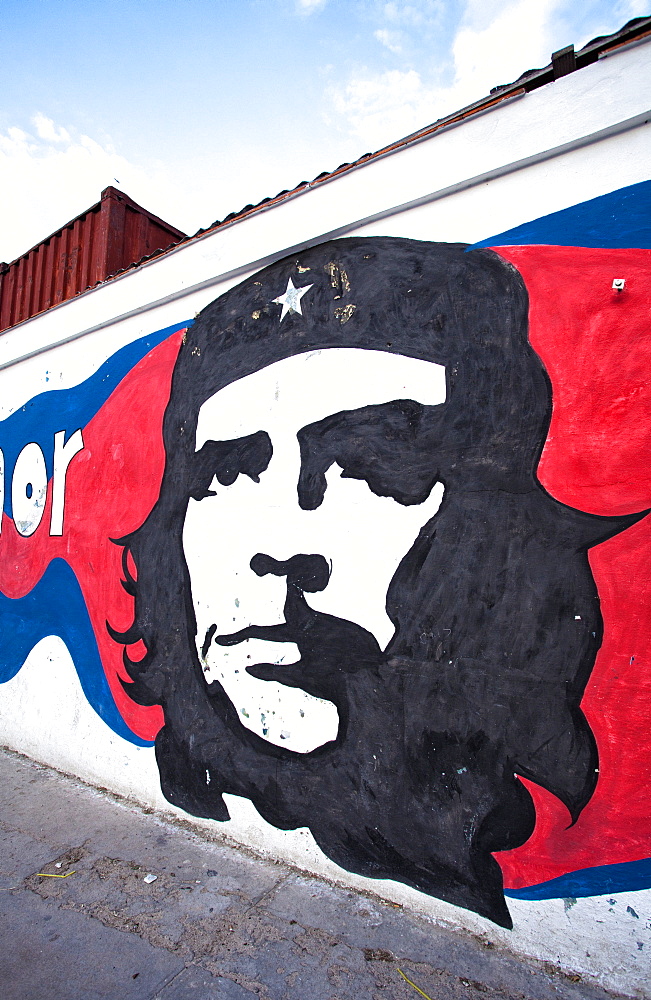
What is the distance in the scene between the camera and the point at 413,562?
2508 millimetres

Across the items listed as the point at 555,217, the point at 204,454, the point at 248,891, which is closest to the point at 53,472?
the point at 204,454

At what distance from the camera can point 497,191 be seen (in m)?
2.45

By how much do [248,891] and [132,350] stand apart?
3.59 meters

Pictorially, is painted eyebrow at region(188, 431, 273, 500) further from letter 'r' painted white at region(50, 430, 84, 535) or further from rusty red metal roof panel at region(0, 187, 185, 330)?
rusty red metal roof panel at region(0, 187, 185, 330)

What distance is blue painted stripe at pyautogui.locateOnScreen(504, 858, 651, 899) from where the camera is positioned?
192cm

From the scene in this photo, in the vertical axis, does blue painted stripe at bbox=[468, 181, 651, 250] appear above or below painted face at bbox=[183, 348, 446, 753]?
above

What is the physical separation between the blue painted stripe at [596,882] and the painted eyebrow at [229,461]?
2.31 meters

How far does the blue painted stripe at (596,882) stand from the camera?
6.30ft

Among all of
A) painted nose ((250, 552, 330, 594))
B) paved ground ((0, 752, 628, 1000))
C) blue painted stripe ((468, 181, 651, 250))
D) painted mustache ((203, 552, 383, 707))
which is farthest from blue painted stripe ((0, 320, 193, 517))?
paved ground ((0, 752, 628, 1000))

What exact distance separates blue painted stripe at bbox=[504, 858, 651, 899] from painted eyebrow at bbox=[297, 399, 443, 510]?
159 centimetres

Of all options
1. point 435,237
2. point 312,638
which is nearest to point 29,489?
point 312,638

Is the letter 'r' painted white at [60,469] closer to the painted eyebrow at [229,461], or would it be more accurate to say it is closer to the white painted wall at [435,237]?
the white painted wall at [435,237]

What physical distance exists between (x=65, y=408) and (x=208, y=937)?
396cm

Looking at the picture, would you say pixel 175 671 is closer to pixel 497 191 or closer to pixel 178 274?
pixel 178 274
